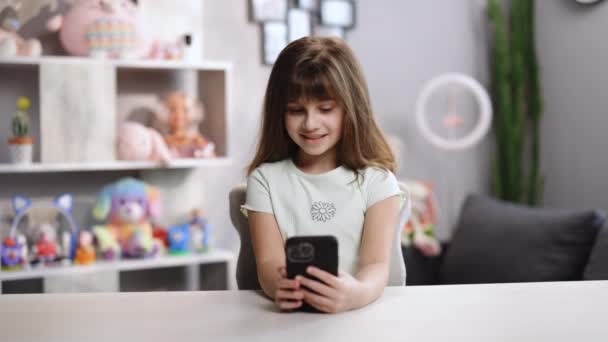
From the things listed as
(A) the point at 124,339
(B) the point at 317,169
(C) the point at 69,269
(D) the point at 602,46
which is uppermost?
(D) the point at 602,46

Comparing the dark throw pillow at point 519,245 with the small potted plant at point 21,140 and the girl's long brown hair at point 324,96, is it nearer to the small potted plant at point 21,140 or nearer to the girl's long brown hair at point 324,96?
the girl's long brown hair at point 324,96

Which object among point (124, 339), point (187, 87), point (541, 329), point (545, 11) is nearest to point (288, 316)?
point (124, 339)

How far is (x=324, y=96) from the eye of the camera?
1.18 metres

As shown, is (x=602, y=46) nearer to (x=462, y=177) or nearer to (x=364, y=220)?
(x=462, y=177)

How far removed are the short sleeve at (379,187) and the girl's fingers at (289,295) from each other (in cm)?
36

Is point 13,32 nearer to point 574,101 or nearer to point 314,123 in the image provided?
point 314,123

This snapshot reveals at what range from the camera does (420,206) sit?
3.05 meters

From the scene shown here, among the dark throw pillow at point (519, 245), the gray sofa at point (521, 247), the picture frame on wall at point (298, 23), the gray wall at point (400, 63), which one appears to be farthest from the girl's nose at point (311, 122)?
the picture frame on wall at point (298, 23)

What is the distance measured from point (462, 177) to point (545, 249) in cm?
122

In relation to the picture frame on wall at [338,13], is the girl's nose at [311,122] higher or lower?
lower

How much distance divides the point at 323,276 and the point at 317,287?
2cm

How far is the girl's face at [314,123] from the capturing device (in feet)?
3.83

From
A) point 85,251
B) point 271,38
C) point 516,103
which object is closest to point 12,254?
point 85,251

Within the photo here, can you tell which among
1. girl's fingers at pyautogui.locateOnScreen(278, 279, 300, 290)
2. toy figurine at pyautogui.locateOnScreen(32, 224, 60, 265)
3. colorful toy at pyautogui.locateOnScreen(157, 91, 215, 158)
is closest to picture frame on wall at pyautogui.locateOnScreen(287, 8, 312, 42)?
colorful toy at pyautogui.locateOnScreen(157, 91, 215, 158)
